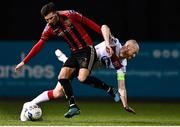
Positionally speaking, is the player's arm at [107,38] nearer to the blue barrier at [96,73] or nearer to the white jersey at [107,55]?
the white jersey at [107,55]

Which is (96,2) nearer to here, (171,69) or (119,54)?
(171,69)

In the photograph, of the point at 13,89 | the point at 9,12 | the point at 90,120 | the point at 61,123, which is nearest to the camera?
the point at 61,123

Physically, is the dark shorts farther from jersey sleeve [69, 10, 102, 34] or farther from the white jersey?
jersey sleeve [69, 10, 102, 34]

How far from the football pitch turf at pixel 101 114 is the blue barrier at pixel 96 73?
38.4 inches

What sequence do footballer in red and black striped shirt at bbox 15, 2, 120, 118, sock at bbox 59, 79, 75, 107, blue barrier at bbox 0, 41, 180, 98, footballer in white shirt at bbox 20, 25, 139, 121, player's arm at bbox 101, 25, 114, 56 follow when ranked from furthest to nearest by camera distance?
blue barrier at bbox 0, 41, 180, 98 < footballer in white shirt at bbox 20, 25, 139, 121 < footballer in red and black striped shirt at bbox 15, 2, 120, 118 < sock at bbox 59, 79, 75, 107 < player's arm at bbox 101, 25, 114, 56

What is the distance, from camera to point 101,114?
45.8 ft

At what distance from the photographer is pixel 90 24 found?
11766 mm

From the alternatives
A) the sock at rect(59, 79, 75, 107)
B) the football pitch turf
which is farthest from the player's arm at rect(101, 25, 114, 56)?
the football pitch turf

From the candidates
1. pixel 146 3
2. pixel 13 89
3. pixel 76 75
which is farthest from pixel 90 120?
pixel 146 3

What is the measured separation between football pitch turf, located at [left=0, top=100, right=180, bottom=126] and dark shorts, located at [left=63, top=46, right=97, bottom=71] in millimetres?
903

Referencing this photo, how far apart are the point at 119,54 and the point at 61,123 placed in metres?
1.49

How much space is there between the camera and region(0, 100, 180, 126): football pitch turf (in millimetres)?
11677

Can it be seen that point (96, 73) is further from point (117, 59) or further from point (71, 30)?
point (71, 30)

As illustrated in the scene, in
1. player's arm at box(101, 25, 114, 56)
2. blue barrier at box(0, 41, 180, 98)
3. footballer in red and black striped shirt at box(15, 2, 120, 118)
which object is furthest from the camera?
blue barrier at box(0, 41, 180, 98)
